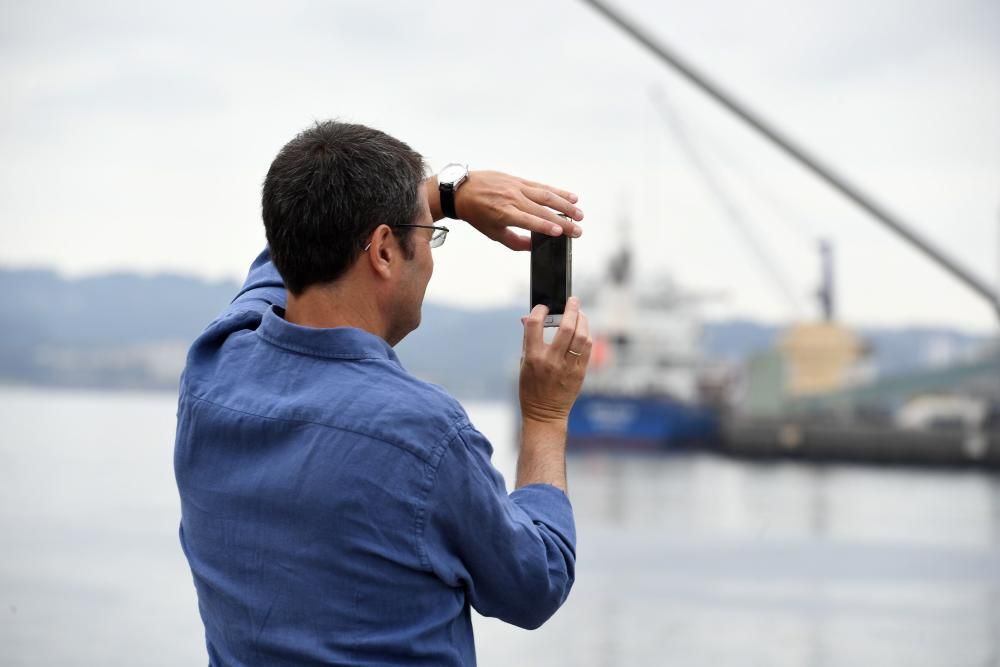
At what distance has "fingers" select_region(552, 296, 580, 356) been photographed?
1711 mm

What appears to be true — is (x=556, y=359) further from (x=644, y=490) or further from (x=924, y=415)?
(x=924, y=415)

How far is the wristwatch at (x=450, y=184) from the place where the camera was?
6.52 feet

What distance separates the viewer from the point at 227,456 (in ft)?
5.46

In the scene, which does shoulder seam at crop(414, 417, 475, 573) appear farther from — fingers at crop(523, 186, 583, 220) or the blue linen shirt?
fingers at crop(523, 186, 583, 220)

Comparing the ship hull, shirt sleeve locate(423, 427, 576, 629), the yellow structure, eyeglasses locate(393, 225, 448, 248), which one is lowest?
shirt sleeve locate(423, 427, 576, 629)

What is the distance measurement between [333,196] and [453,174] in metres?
0.43

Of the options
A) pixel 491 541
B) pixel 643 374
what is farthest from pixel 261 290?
pixel 643 374

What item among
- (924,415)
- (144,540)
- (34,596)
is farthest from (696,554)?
(924,415)

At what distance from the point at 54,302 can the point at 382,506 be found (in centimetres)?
17083

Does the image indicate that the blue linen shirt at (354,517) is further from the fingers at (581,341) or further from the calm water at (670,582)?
the calm water at (670,582)

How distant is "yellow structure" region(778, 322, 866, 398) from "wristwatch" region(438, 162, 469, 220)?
2425 inches

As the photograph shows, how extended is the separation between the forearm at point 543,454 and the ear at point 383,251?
1.02ft

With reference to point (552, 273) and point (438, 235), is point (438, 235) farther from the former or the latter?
point (552, 273)

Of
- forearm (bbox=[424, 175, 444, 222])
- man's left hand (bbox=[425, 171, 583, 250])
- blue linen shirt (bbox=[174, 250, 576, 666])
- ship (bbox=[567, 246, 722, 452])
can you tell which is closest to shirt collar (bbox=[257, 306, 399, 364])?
blue linen shirt (bbox=[174, 250, 576, 666])
